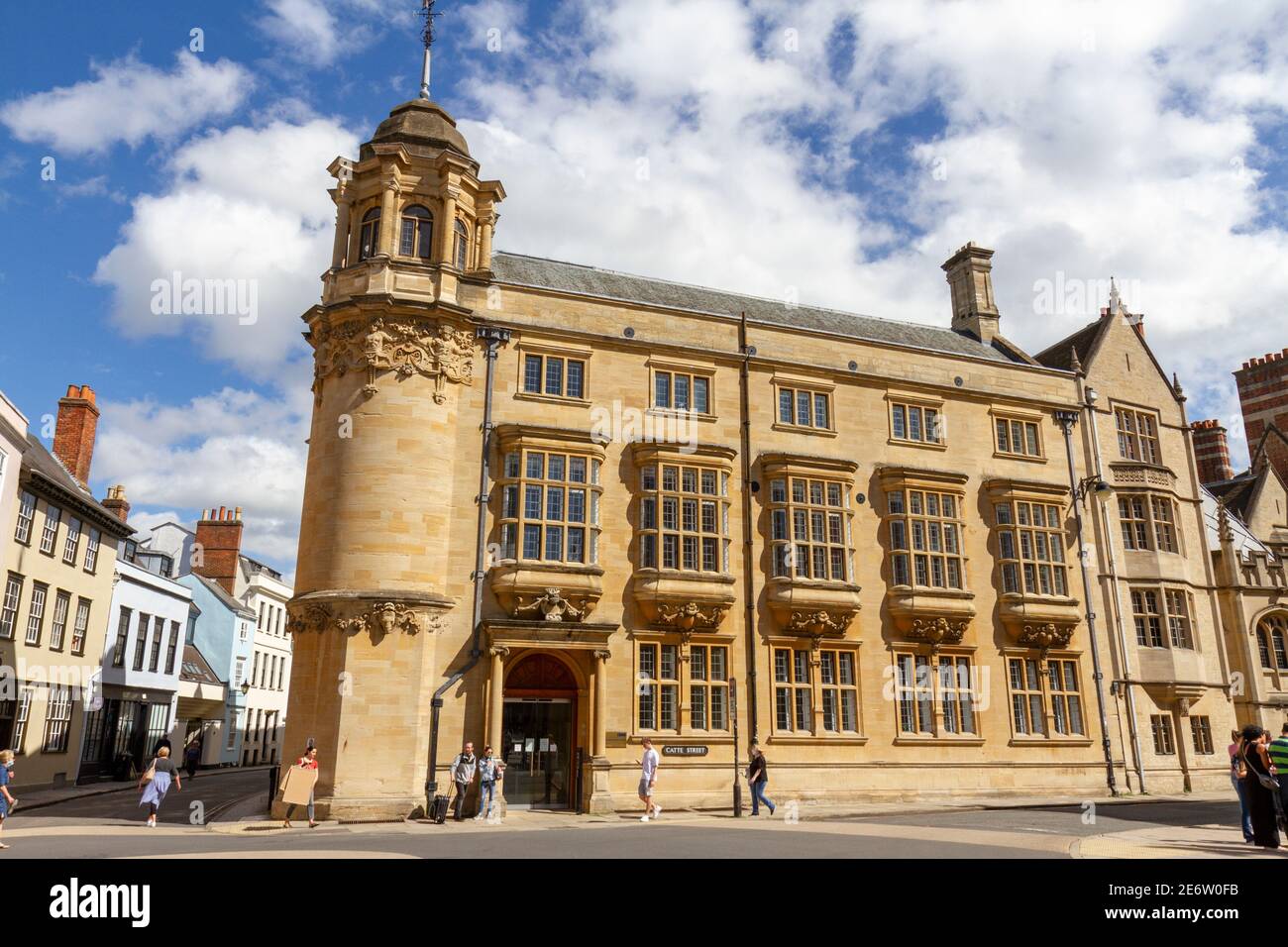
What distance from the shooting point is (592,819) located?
70.9 feet

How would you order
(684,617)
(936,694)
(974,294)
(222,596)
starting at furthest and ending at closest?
1. (222,596)
2. (974,294)
3. (936,694)
4. (684,617)

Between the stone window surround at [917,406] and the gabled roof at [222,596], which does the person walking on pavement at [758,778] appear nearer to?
the stone window surround at [917,406]

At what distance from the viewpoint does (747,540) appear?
26734mm

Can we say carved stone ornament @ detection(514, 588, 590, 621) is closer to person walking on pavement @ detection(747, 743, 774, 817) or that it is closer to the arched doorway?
the arched doorway

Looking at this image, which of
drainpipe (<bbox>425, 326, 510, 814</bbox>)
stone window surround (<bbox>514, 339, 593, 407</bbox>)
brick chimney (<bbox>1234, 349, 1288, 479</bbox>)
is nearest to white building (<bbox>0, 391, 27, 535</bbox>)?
drainpipe (<bbox>425, 326, 510, 814</bbox>)

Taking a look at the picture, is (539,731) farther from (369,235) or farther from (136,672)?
(136,672)

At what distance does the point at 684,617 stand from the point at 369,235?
14049 mm

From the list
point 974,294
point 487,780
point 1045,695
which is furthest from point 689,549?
point 974,294

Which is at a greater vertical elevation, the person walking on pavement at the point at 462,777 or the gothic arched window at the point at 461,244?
the gothic arched window at the point at 461,244

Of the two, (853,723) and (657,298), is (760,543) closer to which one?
(853,723)

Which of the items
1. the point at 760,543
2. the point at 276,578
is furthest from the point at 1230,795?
the point at 276,578

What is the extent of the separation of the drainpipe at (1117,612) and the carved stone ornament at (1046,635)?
239 cm

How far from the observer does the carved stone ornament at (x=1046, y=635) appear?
29.2 meters

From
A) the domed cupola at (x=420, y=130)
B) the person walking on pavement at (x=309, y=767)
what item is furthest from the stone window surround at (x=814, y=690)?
the domed cupola at (x=420, y=130)
